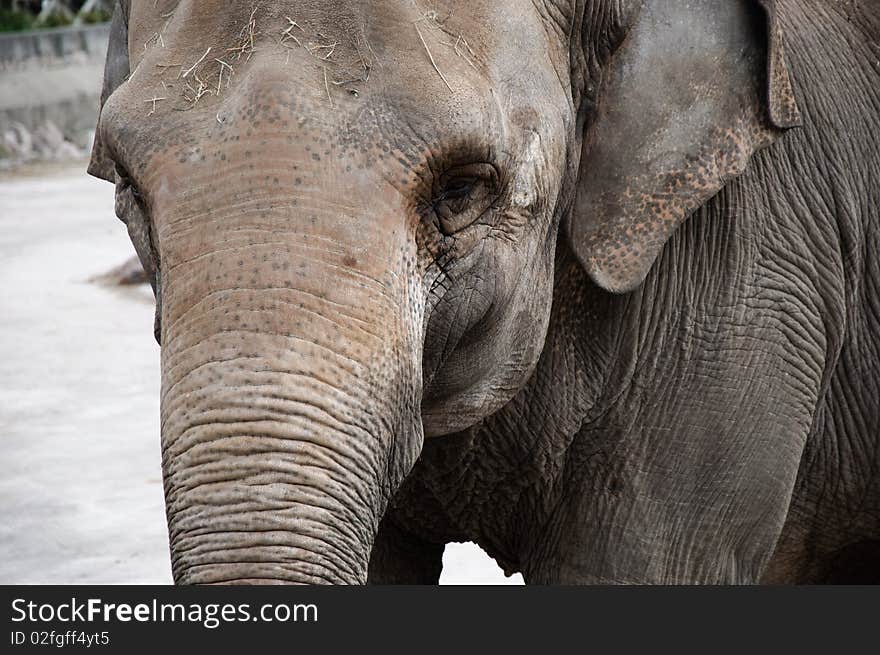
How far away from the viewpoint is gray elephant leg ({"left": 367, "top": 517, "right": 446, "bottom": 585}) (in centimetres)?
348

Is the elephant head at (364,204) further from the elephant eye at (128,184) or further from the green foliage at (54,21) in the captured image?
the green foliage at (54,21)

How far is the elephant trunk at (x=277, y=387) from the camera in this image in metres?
2.09

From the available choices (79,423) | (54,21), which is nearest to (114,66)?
(79,423)

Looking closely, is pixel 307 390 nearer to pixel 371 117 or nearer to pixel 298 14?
pixel 371 117

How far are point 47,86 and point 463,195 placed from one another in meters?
17.1

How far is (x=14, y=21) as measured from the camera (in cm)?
2086

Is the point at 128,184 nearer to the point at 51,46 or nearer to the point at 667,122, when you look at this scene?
the point at 667,122

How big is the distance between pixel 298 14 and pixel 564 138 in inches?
21.2

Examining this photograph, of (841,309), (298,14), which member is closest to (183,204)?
(298,14)

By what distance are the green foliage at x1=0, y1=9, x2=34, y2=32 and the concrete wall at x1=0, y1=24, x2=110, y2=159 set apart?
1.61 m

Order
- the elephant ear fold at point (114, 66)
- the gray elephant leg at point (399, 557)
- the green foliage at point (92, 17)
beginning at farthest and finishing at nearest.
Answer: the green foliage at point (92, 17), the gray elephant leg at point (399, 557), the elephant ear fold at point (114, 66)

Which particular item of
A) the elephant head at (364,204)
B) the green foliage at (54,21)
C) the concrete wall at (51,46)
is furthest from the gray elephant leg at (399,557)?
the green foliage at (54,21)

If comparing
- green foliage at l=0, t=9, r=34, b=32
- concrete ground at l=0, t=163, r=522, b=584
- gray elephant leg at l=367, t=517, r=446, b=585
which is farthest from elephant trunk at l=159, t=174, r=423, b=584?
green foliage at l=0, t=9, r=34, b=32

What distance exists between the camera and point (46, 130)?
698 inches
